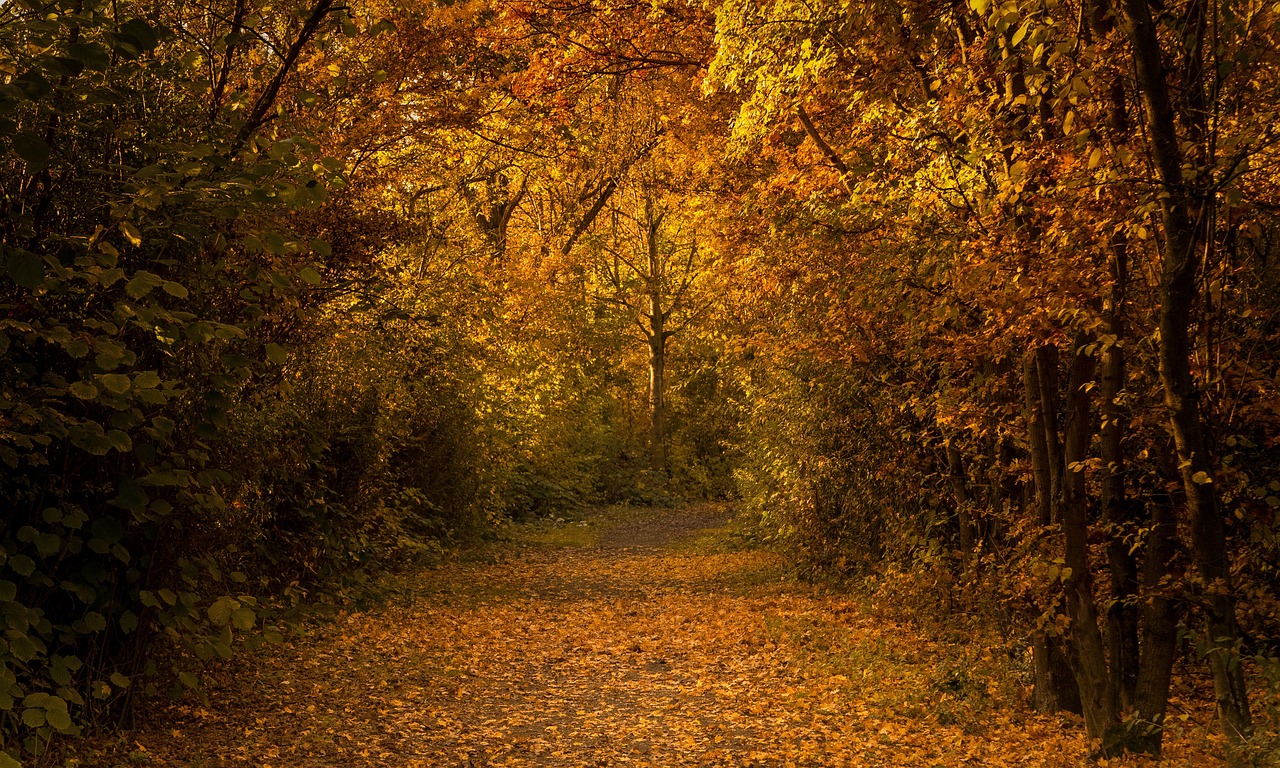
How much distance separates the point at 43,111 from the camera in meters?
4.98

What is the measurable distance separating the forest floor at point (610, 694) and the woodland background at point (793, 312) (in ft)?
1.56

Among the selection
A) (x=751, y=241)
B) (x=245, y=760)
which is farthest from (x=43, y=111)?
(x=751, y=241)

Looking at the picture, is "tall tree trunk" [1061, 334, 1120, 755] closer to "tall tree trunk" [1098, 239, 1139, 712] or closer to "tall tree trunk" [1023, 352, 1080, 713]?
"tall tree trunk" [1098, 239, 1139, 712]

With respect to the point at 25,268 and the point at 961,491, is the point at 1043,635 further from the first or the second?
the point at 25,268

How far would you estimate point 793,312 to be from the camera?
1168cm

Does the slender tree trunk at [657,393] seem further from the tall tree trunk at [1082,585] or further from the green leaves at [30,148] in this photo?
the green leaves at [30,148]

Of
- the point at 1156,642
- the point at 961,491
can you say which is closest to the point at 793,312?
the point at 961,491

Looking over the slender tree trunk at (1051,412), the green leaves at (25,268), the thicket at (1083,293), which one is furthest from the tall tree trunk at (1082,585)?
the green leaves at (25,268)

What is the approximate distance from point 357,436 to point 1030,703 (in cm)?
792

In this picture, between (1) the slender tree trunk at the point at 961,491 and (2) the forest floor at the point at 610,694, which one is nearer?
(2) the forest floor at the point at 610,694

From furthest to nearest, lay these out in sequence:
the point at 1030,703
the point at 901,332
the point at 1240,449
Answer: the point at 901,332 → the point at 1030,703 → the point at 1240,449

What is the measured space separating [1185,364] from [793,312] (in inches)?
277

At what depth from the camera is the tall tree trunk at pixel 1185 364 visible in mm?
4488

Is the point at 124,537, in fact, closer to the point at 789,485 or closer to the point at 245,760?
the point at 245,760
